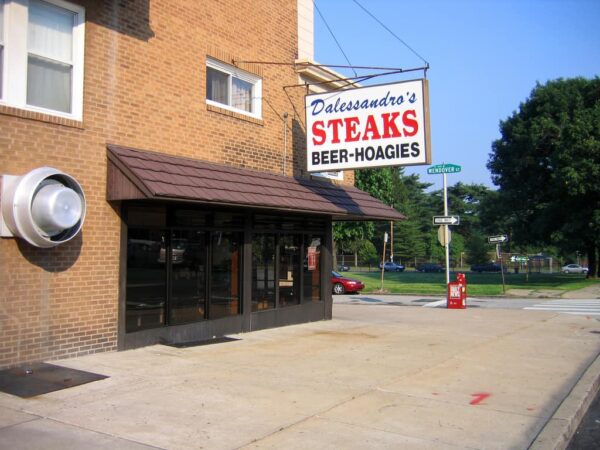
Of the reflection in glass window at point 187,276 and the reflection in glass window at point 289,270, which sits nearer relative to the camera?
the reflection in glass window at point 187,276

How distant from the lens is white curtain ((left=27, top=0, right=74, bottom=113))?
7.97m

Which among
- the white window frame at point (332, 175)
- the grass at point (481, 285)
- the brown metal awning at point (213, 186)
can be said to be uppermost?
the white window frame at point (332, 175)

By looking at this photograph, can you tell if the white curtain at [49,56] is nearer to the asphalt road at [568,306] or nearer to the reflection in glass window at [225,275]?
the reflection in glass window at [225,275]

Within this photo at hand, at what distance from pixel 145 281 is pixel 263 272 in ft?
10.6

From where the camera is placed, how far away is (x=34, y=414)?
221 inches

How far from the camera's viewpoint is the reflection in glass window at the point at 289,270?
1272cm

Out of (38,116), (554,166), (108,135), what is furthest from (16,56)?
(554,166)

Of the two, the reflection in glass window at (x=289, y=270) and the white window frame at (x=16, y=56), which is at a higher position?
the white window frame at (x=16, y=56)

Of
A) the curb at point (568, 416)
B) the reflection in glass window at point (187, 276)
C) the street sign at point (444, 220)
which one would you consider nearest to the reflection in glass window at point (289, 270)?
the reflection in glass window at point (187, 276)

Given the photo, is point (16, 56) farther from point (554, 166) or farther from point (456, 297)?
point (554, 166)

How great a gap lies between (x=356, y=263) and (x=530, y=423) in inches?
3020

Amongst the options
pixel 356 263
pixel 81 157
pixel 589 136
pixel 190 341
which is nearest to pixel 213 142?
pixel 81 157

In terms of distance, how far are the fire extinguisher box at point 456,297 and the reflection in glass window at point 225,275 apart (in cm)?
976

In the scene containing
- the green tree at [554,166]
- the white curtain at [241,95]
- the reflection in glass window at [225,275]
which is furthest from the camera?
the green tree at [554,166]
